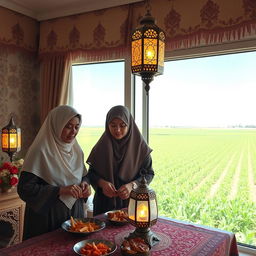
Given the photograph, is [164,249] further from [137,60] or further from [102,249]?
[137,60]

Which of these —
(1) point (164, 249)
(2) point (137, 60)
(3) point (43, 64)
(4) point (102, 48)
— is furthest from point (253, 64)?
(3) point (43, 64)

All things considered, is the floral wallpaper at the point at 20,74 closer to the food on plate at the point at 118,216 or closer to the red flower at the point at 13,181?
the red flower at the point at 13,181

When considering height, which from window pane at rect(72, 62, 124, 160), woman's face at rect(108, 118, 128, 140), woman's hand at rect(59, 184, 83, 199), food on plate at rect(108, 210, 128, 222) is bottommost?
food on plate at rect(108, 210, 128, 222)

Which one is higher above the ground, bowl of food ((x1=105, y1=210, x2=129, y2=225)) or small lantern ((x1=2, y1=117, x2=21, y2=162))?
small lantern ((x1=2, y1=117, x2=21, y2=162))

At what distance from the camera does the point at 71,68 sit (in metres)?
3.42

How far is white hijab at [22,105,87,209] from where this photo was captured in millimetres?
1761

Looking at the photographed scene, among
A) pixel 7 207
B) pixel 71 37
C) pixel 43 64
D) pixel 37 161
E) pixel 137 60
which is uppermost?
pixel 71 37

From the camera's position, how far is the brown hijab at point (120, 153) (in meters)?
2.07

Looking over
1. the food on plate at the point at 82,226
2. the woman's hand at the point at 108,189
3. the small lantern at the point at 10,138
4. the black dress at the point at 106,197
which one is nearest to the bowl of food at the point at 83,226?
the food on plate at the point at 82,226

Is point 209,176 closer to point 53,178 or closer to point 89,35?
point 53,178

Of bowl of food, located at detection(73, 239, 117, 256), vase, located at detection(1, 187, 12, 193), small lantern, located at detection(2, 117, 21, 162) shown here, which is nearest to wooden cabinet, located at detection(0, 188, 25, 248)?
vase, located at detection(1, 187, 12, 193)

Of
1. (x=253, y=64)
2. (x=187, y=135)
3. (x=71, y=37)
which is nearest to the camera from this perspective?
(x=253, y=64)

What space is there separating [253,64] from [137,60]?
1.31 m

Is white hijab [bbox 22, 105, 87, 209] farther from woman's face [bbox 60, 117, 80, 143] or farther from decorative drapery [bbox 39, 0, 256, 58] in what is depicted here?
decorative drapery [bbox 39, 0, 256, 58]
